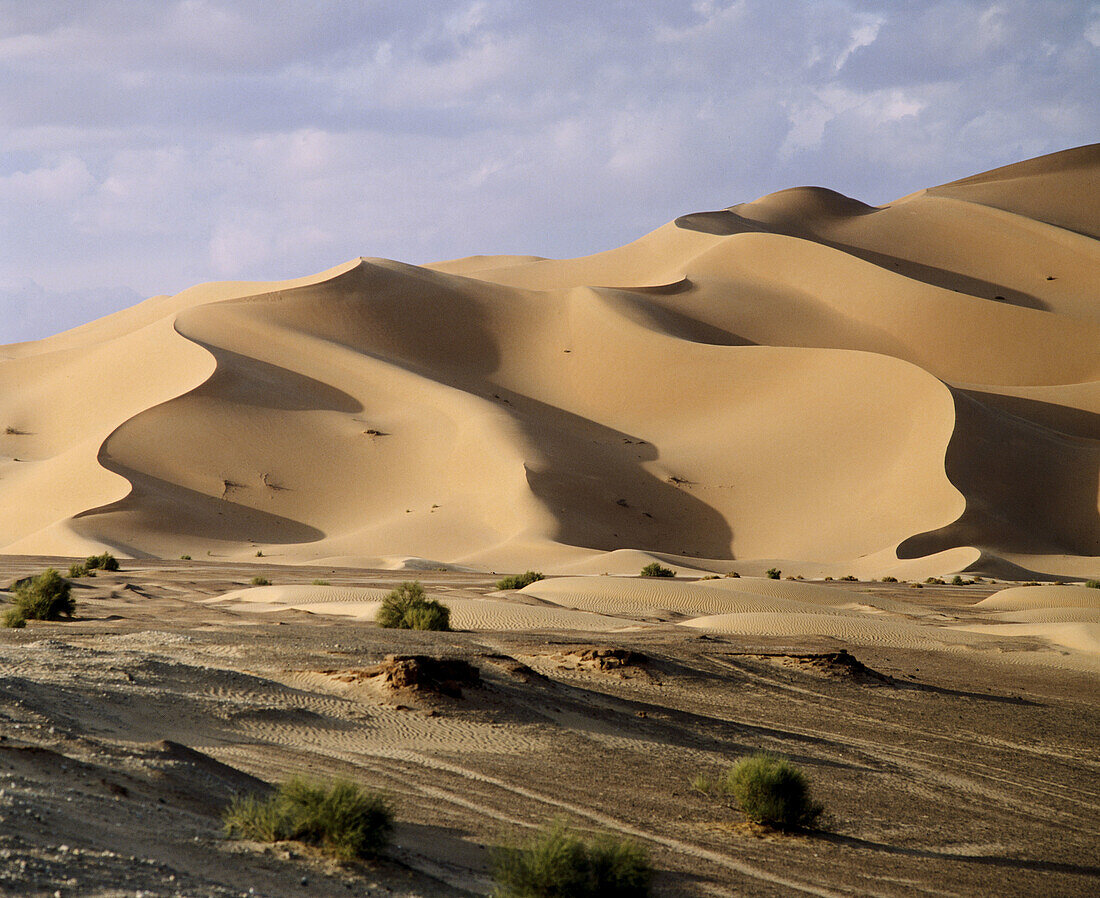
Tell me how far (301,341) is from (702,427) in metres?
22.9

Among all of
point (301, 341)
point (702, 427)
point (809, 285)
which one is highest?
point (809, 285)

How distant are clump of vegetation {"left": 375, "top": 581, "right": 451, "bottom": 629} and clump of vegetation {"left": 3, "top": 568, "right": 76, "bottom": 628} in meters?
4.57

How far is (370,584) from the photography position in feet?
80.7

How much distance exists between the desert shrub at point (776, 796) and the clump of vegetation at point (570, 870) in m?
2.12

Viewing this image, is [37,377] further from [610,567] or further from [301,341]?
[610,567]

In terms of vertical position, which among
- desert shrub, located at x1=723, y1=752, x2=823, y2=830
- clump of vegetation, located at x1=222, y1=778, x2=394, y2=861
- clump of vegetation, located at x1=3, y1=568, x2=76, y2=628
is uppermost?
clump of vegetation, located at x1=3, y1=568, x2=76, y2=628

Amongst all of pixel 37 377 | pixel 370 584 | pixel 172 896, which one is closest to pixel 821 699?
pixel 172 896

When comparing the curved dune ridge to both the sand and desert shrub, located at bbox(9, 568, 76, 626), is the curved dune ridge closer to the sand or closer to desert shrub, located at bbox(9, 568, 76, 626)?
the sand

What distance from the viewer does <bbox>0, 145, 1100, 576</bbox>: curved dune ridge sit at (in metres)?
42.3

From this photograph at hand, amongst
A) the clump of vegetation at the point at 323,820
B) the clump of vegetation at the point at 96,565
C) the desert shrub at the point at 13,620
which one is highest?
the clump of vegetation at the point at 96,565

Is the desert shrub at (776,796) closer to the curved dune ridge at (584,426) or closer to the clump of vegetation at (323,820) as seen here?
the clump of vegetation at (323,820)

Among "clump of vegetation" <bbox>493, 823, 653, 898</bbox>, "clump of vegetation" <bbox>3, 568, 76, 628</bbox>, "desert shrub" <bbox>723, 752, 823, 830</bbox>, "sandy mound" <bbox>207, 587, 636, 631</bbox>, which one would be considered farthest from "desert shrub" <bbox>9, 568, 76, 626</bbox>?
"clump of vegetation" <bbox>493, 823, 653, 898</bbox>

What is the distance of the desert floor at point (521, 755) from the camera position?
5473mm

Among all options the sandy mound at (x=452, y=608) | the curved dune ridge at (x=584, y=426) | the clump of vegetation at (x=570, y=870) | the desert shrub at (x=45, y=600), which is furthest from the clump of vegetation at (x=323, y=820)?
the curved dune ridge at (x=584, y=426)
